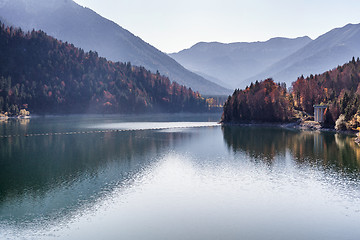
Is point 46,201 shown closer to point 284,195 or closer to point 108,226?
point 108,226

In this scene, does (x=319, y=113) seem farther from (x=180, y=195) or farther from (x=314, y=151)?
(x=180, y=195)

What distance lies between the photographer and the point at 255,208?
4869 cm

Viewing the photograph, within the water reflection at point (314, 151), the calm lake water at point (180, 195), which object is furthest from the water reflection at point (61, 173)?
the water reflection at point (314, 151)

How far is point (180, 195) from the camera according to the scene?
55250 mm

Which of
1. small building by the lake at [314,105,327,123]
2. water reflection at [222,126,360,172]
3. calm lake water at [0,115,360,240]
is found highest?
small building by the lake at [314,105,327,123]

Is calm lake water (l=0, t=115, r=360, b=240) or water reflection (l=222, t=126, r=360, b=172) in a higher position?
water reflection (l=222, t=126, r=360, b=172)

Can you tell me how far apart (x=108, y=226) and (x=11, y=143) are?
289 ft

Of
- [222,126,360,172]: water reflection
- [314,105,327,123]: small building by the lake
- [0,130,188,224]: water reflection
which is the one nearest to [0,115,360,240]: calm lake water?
[0,130,188,224]: water reflection

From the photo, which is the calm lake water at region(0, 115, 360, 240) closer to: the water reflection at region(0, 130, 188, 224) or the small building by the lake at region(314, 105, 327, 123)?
the water reflection at region(0, 130, 188, 224)

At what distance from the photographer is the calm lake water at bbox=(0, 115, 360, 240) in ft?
134


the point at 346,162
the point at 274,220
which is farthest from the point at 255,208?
the point at 346,162

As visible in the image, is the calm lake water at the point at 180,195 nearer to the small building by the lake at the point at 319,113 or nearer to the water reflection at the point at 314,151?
the water reflection at the point at 314,151

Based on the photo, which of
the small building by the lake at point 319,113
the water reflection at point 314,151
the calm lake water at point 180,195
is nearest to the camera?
the calm lake water at point 180,195

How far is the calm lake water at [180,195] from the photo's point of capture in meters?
40.8
